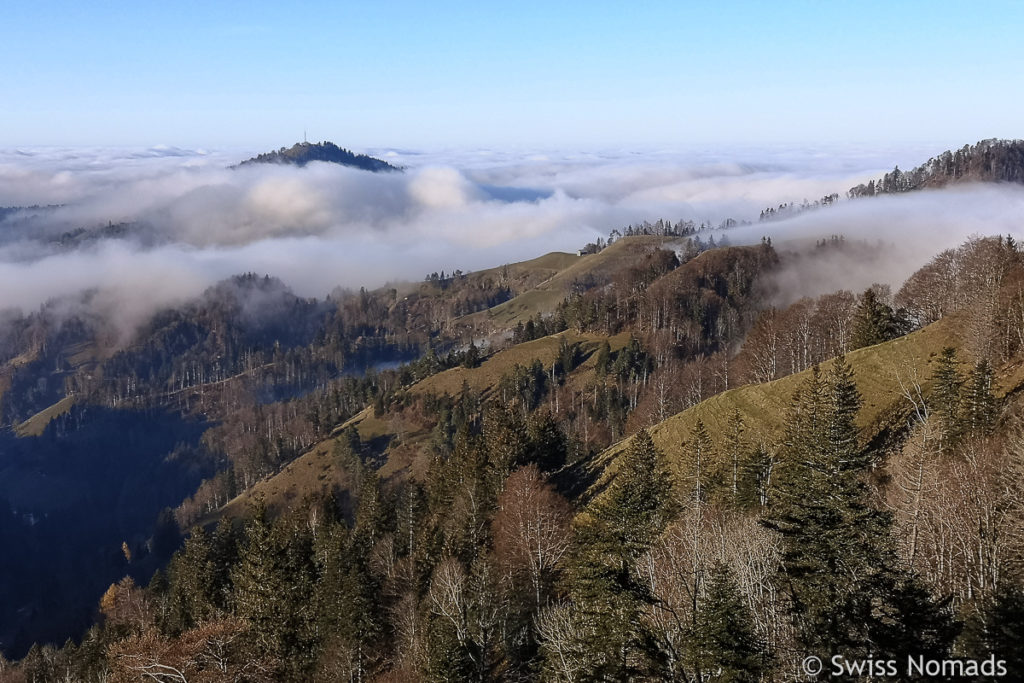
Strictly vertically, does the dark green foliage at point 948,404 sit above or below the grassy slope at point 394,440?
above

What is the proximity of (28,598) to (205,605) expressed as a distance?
18052 cm

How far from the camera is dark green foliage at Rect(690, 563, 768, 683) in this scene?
2277 cm

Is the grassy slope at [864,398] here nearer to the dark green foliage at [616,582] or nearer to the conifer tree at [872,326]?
the conifer tree at [872,326]

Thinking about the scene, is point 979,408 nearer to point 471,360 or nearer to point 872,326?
point 872,326

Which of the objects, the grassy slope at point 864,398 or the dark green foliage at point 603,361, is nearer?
the grassy slope at point 864,398

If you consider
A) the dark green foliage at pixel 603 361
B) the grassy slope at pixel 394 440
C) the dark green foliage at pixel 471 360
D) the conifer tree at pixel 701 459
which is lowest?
the grassy slope at pixel 394 440

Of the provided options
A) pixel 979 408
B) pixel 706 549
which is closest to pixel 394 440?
pixel 706 549

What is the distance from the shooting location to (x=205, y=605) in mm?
60750

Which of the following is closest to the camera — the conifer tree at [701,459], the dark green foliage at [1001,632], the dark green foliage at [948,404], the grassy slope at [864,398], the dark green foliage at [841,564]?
the dark green foliage at [1001,632]

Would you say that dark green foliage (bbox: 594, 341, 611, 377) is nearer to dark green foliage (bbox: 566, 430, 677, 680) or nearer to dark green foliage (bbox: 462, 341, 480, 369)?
→ dark green foliage (bbox: 462, 341, 480, 369)

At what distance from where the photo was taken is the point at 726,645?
75.0 feet

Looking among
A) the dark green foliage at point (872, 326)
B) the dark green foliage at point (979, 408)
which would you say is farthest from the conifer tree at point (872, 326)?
the dark green foliage at point (979, 408)

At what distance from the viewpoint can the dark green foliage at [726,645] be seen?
22766mm

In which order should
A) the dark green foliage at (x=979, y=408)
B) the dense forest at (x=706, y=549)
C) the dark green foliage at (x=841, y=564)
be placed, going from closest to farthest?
the dark green foliage at (x=841, y=564)
the dense forest at (x=706, y=549)
the dark green foliage at (x=979, y=408)
